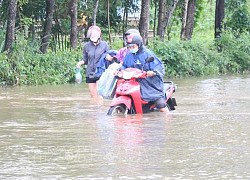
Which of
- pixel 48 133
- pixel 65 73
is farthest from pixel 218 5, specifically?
pixel 48 133

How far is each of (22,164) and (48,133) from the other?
8.58 ft

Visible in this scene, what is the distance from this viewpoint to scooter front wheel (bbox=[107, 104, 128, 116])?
1337 cm

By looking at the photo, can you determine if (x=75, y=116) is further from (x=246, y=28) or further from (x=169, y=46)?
(x=246, y=28)

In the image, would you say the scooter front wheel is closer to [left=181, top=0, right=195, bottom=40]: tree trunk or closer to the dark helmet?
the dark helmet

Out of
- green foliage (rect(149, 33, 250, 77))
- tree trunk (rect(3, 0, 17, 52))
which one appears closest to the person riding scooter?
tree trunk (rect(3, 0, 17, 52))

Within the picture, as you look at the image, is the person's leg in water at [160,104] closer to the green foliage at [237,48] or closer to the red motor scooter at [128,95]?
A: the red motor scooter at [128,95]

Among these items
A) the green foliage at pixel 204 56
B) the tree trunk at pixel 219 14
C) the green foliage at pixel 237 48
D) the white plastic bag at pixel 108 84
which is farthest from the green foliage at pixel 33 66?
the tree trunk at pixel 219 14

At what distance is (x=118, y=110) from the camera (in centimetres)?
1355

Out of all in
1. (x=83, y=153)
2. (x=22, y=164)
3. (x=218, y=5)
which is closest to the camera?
(x=22, y=164)

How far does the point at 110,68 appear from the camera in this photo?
14227 millimetres

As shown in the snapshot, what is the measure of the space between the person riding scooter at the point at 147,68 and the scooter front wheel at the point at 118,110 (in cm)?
36

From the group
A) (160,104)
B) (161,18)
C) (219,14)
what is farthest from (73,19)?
(160,104)

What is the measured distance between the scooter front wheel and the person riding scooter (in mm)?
358

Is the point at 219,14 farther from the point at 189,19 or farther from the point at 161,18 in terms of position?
the point at 161,18
